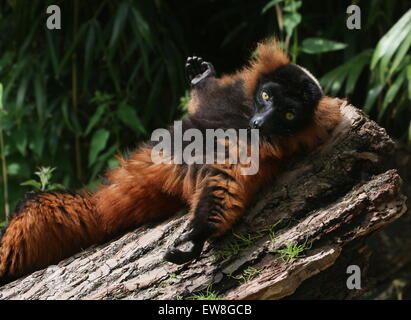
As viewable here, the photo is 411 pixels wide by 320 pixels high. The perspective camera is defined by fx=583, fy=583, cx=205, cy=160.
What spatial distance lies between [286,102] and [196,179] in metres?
0.75

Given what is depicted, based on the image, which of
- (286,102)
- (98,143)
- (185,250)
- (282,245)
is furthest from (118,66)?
(282,245)

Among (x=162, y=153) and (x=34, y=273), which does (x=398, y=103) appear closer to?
(x=162, y=153)

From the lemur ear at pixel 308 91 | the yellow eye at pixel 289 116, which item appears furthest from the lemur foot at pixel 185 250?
the lemur ear at pixel 308 91

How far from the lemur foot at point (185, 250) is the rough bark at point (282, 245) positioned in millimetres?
100

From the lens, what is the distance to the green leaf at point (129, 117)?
19.0ft

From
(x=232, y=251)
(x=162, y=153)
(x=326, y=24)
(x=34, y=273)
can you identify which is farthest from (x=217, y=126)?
(x=326, y=24)

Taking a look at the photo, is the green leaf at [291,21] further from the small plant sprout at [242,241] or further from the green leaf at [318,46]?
the small plant sprout at [242,241]

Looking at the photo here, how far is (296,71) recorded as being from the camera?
148 inches

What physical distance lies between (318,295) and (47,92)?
13.9 ft

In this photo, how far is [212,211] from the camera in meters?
3.35

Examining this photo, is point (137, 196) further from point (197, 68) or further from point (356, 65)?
point (356, 65)

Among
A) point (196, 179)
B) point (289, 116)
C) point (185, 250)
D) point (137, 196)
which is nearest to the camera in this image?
point (185, 250)

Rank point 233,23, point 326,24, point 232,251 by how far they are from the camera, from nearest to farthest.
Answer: point 232,251
point 326,24
point 233,23

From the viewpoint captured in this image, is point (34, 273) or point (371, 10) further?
point (371, 10)
